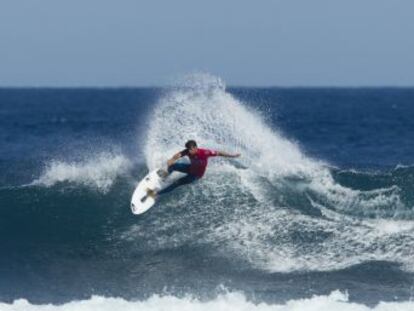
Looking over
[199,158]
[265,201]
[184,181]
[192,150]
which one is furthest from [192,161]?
[265,201]

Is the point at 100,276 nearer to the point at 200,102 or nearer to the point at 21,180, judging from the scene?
the point at 200,102

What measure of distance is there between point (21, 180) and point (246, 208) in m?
8.50

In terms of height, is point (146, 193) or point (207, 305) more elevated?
point (146, 193)

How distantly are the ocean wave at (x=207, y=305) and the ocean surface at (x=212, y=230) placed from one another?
4cm

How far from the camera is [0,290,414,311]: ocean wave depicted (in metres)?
14.9

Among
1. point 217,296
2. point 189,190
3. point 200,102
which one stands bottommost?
point 217,296

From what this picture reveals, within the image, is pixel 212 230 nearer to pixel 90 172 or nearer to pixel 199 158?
pixel 199 158

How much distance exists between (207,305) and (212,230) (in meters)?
4.18

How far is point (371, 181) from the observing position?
22.7 meters

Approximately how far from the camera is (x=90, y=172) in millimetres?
22797

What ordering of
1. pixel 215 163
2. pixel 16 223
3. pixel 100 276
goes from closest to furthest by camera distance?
1. pixel 100 276
2. pixel 16 223
3. pixel 215 163

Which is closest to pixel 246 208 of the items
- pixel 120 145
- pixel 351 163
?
pixel 351 163

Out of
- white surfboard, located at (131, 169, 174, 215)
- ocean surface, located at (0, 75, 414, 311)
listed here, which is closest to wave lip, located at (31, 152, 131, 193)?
ocean surface, located at (0, 75, 414, 311)

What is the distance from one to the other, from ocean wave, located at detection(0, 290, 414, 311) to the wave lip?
671cm
